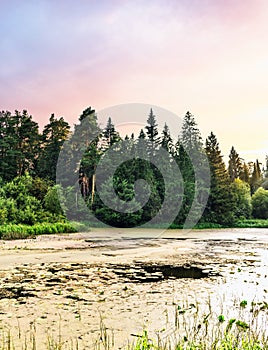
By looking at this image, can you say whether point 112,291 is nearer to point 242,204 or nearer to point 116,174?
point 116,174

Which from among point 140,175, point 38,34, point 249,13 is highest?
point 38,34

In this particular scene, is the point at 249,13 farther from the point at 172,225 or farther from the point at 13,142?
the point at 13,142

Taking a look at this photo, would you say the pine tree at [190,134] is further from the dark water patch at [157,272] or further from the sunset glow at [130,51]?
the dark water patch at [157,272]

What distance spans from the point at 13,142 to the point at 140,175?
36.3ft

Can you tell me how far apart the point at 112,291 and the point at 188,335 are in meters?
2.10

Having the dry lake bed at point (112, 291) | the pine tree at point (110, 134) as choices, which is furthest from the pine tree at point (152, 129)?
the dry lake bed at point (112, 291)

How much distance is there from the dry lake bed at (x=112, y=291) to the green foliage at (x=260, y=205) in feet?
85.9

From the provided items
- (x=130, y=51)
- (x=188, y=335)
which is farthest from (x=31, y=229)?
(x=188, y=335)

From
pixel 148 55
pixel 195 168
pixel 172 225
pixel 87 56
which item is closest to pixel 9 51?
pixel 87 56

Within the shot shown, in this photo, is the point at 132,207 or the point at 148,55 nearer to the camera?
the point at 148,55

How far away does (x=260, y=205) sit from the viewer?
113 feet

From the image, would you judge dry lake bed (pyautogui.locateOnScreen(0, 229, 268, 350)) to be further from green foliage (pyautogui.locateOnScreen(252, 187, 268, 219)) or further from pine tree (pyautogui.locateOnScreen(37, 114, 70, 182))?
green foliage (pyautogui.locateOnScreen(252, 187, 268, 219))

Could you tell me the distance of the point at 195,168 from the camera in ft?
95.9

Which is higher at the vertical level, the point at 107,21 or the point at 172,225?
the point at 107,21
